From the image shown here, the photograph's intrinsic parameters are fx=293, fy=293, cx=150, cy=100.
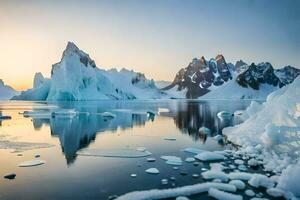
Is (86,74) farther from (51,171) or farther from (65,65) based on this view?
(51,171)

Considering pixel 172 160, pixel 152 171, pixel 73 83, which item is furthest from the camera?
pixel 73 83

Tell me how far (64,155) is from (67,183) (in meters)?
4.37

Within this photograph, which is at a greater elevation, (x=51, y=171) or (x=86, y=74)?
(x=86, y=74)

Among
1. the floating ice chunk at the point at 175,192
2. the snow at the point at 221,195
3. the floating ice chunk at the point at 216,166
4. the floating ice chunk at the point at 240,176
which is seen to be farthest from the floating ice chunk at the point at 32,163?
the floating ice chunk at the point at 240,176

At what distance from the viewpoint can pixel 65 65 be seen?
85188mm

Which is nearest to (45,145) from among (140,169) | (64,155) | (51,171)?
(64,155)

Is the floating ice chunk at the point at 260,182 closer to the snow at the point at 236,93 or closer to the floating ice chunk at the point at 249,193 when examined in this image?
the floating ice chunk at the point at 249,193

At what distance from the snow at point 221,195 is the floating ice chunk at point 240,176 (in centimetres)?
156

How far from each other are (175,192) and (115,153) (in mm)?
5899

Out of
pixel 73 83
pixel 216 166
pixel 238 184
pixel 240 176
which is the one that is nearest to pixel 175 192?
pixel 238 184

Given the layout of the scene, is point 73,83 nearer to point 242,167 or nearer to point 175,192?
point 242,167

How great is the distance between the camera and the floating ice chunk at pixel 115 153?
1325 centimetres

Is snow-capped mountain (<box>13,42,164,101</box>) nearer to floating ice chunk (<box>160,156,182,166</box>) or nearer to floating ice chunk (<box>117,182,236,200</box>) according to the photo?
floating ice chunk (<box>160,156,182,166</box>)

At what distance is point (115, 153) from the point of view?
13.6 metres
